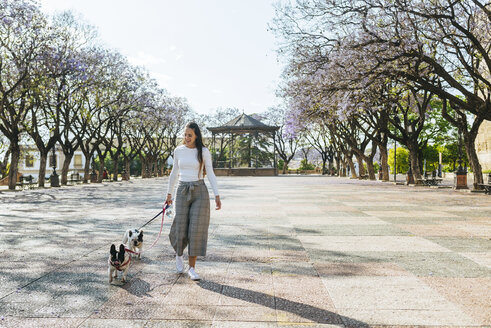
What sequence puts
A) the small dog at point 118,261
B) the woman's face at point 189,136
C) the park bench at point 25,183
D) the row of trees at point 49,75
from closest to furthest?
the small dog at point 118,261 → the woman's face at point 189,136 → the row of trees at point 49,75 → the park bench at point 25,183

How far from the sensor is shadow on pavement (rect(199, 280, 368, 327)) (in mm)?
3500

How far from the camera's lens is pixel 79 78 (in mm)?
25094

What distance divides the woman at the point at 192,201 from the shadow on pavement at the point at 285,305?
1.46ft

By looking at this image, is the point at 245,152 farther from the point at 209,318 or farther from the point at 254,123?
the point at 209,318

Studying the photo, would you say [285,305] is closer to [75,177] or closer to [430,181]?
[430,181]

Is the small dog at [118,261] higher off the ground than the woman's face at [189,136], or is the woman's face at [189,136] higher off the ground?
the woman's face at [189,136]

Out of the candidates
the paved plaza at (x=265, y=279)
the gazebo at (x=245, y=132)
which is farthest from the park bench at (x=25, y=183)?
the gazebo at (x=245, y=132)

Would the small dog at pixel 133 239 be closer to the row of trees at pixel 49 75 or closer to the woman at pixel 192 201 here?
the woman at pixel 192 201

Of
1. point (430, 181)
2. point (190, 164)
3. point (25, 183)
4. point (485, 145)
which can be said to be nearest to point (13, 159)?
point (25, 183)

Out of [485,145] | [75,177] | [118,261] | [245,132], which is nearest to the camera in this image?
[118,261]

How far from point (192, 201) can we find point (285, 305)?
1666mm

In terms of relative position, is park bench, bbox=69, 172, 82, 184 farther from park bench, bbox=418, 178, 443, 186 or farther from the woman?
the woman

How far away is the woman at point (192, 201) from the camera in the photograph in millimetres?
4805

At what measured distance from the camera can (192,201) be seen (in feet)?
16.2
